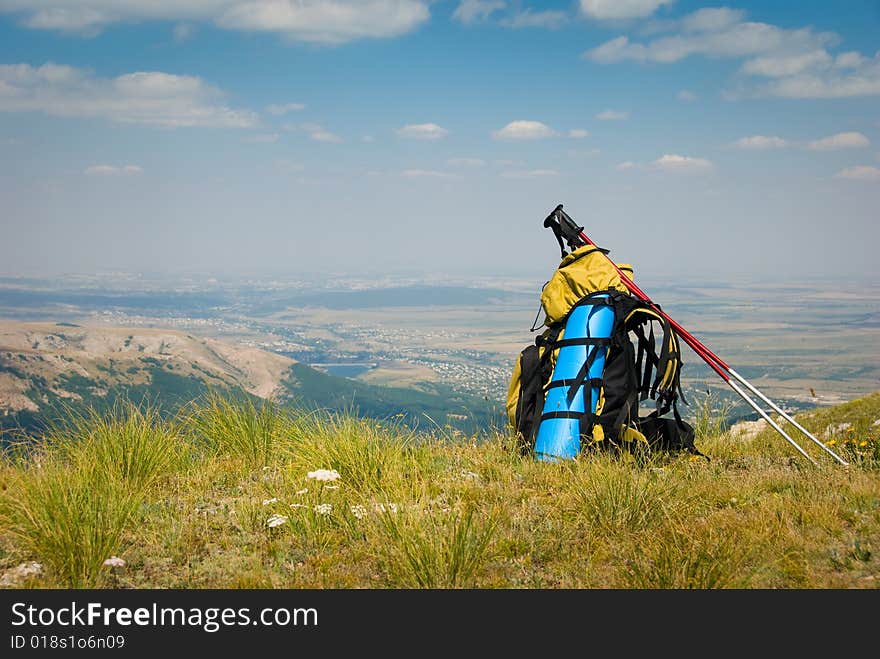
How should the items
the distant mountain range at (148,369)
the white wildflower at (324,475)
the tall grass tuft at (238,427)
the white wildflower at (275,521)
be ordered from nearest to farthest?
the white wildflower at (275,521) < the white wildflower at (324,475) < the tall grass tuft at (238,427) < the distant mountain range at (148,369)

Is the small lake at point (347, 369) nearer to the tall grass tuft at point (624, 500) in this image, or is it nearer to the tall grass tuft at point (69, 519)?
the tall grass tuft at point (69, 519)

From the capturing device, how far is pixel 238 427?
6.87 m

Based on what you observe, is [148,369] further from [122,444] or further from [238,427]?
[122,444]

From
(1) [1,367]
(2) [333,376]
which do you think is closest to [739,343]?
(2) [333,376]

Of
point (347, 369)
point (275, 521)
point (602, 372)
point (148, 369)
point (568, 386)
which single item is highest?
point (602, 372)

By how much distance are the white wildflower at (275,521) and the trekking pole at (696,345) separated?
383cm

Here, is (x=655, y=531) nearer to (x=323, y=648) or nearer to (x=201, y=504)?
(x=323, y=648)

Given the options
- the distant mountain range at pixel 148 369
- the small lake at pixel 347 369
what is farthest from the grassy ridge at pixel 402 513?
the small lake at pixel 347 369

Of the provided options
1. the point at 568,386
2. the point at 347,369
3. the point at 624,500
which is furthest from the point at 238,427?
the point at 347,369

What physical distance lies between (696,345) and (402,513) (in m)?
3.75

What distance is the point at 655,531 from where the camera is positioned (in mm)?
4371

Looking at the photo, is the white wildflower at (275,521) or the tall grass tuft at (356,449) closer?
the white wildflower at (275,521)

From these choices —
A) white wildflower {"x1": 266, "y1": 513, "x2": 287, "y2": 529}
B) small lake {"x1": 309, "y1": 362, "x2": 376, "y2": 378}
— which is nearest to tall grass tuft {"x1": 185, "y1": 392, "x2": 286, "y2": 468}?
white wildflower {"x1": 266, "y1": 513, "x2": 287, "y2": 529}

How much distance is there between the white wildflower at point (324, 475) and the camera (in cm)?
545
